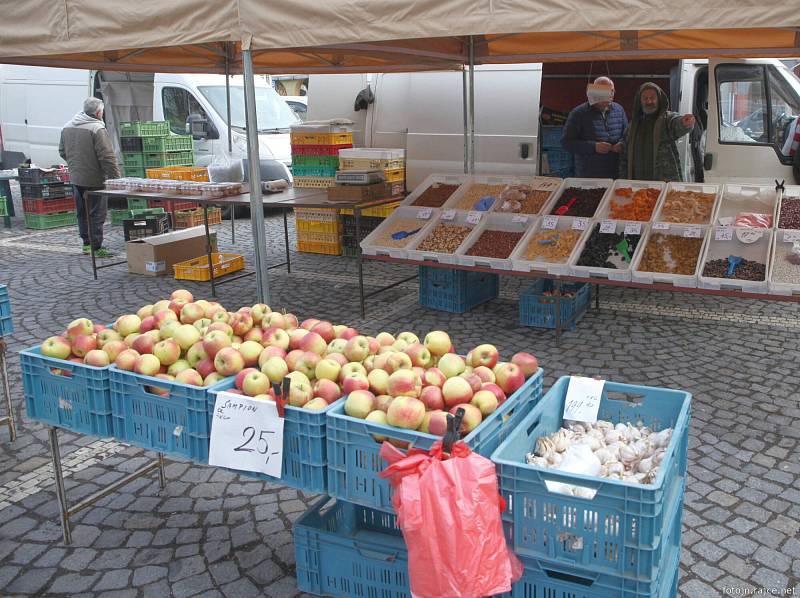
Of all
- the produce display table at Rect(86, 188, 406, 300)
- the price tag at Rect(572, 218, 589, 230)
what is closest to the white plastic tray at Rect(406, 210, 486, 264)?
the produce display table at Rect(86, 188, 406, 300)

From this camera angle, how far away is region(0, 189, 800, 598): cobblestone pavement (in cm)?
332

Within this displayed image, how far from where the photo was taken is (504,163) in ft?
30.4

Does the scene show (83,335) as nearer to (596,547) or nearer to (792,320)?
(596,547)

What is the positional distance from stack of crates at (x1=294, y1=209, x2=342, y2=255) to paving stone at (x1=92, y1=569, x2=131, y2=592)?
697cm

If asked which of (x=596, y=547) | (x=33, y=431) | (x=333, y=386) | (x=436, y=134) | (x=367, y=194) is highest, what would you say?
(x=436, y=134)

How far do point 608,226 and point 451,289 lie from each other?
5.22ft

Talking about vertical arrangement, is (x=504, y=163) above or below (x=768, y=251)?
above

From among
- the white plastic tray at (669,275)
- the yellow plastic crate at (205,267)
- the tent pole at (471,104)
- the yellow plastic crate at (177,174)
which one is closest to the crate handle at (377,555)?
the white plastic tray at (669,275)

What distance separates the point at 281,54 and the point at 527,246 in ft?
14.5

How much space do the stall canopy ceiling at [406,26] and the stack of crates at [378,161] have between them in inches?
59.4

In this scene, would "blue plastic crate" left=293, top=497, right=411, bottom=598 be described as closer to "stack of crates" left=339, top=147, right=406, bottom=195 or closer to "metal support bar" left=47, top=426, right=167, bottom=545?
"metal support bar" left=47, top=426, right=167, bottom=545

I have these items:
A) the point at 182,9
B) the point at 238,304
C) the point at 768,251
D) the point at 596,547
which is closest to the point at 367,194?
the point at 238,304

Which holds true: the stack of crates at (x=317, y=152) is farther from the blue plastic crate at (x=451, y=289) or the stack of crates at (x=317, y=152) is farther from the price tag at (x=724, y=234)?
the price tag at (x=724, y=234)

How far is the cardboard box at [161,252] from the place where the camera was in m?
A: 9.05
